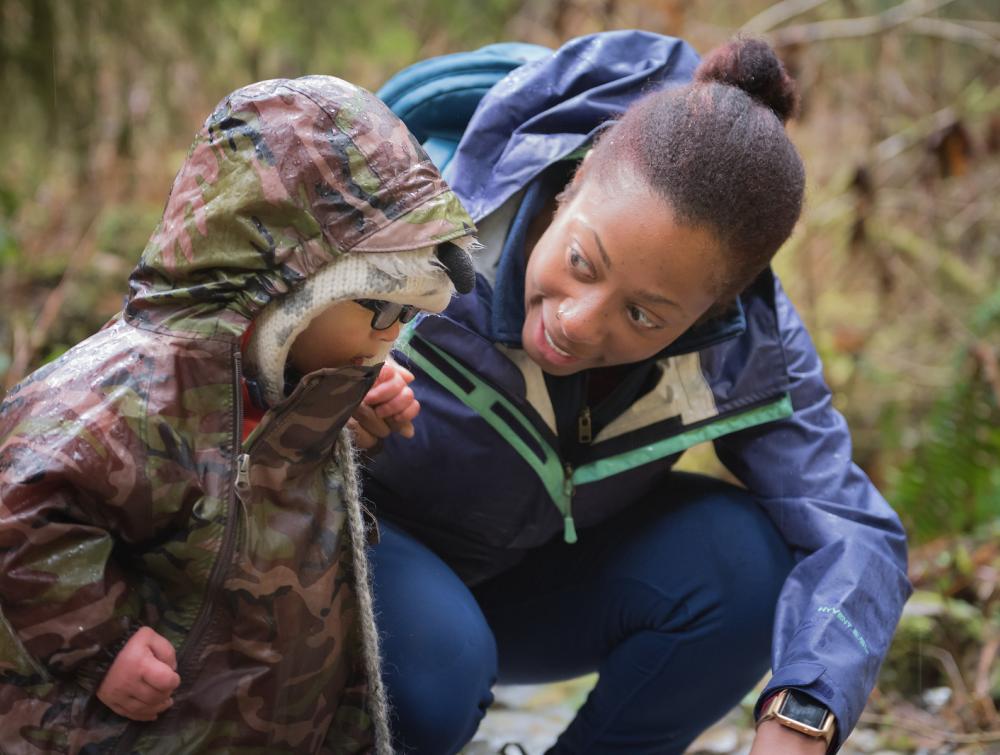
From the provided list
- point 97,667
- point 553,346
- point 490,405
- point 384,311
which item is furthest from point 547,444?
point 97,667

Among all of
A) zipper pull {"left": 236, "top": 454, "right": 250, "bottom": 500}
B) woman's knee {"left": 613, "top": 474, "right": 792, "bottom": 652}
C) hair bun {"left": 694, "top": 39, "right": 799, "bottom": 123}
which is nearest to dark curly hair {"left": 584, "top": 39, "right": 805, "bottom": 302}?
hair bun {"left": 694, "top": 39, "right": 799, "bottom": 123}

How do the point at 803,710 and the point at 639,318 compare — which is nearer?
the point at 803,710

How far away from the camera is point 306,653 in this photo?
1.53m

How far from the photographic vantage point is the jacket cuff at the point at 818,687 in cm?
164

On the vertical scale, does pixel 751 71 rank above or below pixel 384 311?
above

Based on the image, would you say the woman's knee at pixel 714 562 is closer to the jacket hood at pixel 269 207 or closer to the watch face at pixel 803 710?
the watch face at pixel 803 710

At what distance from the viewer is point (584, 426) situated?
1961mm

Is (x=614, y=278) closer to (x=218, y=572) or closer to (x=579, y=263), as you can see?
(x=579, y=263)

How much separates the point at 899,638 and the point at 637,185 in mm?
1860

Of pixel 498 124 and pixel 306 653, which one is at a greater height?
pixel 498 124

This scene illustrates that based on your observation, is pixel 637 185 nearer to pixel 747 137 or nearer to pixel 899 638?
pixel 747 137

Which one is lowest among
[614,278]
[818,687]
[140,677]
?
[818,687]

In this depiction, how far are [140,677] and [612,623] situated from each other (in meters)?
1.00

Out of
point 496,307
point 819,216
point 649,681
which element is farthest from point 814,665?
point 819,216
